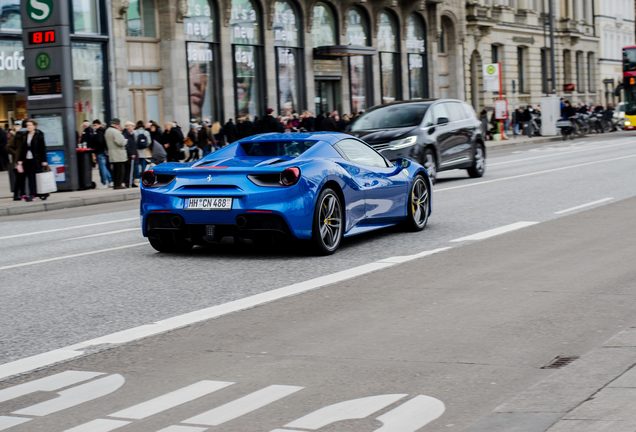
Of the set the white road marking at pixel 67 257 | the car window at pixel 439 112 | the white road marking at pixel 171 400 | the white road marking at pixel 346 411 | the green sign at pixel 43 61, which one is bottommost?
the white road marking at pixel 67 257

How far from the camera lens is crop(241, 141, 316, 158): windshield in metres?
12.4

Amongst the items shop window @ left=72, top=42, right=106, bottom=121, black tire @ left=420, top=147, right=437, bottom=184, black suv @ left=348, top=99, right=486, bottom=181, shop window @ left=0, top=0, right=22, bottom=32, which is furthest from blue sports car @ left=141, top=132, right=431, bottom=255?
shop window @ left=72, top=42, right=106, bottom=121

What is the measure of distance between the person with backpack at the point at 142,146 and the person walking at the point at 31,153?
4.71m

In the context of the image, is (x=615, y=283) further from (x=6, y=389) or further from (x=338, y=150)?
(x=6, y=389)

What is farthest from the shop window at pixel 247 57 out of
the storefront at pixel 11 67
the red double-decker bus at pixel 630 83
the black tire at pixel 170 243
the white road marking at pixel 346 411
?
the white road marking at pixel 346 411

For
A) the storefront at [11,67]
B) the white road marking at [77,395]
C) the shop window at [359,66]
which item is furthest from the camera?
the shop window at [359,66]

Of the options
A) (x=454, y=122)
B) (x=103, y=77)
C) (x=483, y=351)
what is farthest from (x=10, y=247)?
(x=103, y=77)

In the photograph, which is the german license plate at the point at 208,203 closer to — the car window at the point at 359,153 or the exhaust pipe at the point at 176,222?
the exhaust pipe at the point at 176,222

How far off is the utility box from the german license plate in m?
45.2

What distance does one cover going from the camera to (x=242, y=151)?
41.9ft

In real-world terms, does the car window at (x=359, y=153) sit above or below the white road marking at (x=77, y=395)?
above

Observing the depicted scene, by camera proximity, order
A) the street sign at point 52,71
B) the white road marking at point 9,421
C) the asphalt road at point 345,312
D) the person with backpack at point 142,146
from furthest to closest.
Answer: the person with backpack at point 142,146, the street sign at point 52,71, the asphalt road at point 345,312, the white road marking at point 9,421

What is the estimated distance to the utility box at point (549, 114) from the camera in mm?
55250

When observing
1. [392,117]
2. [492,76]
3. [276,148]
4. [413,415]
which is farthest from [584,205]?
[492,76]
